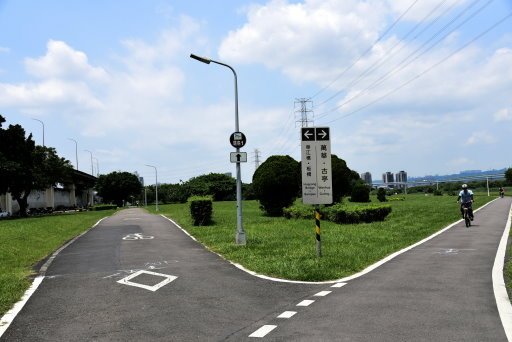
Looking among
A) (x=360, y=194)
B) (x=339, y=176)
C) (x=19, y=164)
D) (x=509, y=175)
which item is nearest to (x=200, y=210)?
(x=339, y=176)

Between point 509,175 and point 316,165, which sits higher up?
point 509,175

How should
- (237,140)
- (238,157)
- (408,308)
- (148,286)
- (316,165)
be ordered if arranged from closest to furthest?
(408,308) → (148,286) → (316,165) → (238,157) → (237,140)

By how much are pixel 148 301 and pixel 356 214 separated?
17.2m

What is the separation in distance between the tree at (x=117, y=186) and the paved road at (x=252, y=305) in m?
101

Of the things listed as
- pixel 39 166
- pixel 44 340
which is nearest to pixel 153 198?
pixel 39 166

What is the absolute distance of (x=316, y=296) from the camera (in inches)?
317

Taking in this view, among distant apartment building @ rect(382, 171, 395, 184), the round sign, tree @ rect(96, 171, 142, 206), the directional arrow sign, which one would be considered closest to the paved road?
the directional arrow sign

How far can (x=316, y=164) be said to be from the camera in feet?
42.0

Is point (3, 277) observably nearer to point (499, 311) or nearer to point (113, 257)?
point (113, 257)

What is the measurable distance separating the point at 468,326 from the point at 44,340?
5.12 meters

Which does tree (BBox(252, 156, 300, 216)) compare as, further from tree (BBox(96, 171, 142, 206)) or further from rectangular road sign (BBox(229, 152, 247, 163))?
tree (BBox(96, 171, 142, 206))

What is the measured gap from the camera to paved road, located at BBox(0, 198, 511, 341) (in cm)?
594

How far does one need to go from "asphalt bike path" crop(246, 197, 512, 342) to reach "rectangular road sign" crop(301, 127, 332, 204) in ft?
8.00

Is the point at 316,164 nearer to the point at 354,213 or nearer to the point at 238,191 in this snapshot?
the point at 238,191
